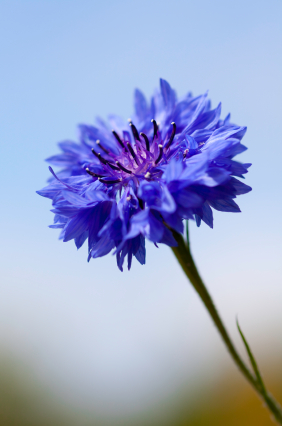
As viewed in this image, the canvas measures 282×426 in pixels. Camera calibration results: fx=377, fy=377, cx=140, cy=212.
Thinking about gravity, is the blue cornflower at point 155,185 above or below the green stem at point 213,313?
above

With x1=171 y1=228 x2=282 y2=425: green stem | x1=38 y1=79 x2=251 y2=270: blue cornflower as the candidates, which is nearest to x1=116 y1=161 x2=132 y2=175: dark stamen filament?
x1=38 y1=79 x2=251 y2=270: blue cornflower

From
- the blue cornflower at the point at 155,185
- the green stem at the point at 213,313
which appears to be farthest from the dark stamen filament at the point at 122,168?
the green stem at the point at 213,313

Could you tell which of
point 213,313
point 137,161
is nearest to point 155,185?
point 137,161

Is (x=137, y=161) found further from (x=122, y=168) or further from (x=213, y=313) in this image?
(x=213, y=313)

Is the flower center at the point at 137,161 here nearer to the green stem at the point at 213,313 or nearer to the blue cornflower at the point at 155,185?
the blue cornflower at the point at 155,185

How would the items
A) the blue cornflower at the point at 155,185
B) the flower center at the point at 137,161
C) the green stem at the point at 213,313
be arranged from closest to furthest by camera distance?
the blue cornflower at the point at 155,185, the green stem at the point at 213,313, the flower center at the point at 137,161

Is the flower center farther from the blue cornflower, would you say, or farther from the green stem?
the green stem

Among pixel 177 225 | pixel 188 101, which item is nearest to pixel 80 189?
pixel 177 225

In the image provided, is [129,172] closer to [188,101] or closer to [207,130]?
[207,130]
